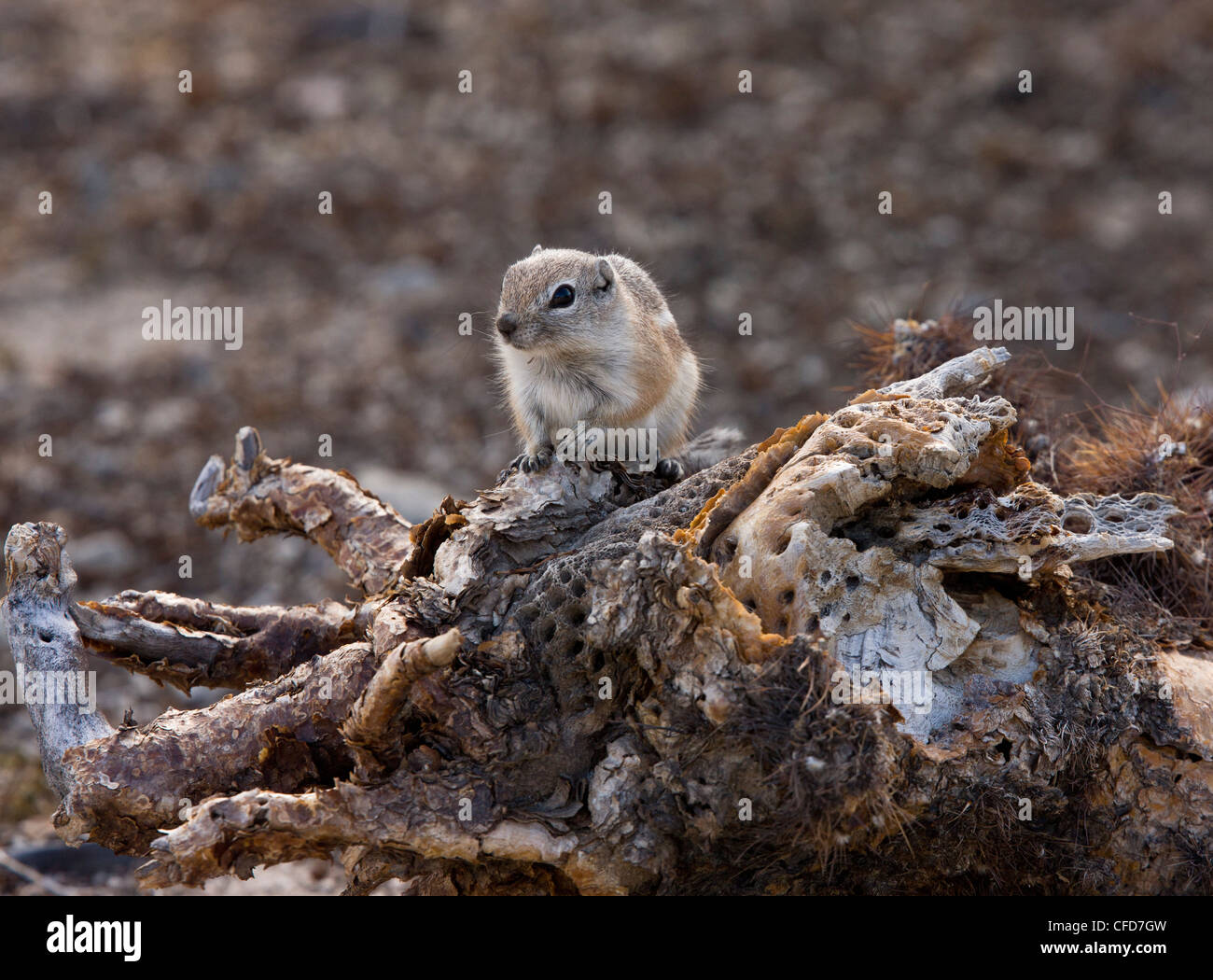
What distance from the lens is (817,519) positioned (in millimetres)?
4488

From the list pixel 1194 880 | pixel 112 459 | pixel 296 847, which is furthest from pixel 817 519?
pixel 112 459

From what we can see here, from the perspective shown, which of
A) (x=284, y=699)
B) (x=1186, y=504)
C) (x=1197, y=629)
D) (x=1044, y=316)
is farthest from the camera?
(x=1044, y=316)

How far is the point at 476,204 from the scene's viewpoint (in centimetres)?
1456

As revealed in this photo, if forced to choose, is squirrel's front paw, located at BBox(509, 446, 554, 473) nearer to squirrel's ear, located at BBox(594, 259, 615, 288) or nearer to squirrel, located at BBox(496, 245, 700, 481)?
squirrel, located at BBox(496, 245, 700, 481)

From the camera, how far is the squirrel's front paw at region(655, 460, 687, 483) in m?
6.16

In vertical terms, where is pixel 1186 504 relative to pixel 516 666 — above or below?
above

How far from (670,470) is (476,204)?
932cm

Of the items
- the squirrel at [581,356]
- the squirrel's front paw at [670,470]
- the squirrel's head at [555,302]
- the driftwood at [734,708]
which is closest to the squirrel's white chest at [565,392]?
the squirrel at [581,356]

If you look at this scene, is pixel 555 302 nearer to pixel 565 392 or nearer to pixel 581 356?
pixel 581 356

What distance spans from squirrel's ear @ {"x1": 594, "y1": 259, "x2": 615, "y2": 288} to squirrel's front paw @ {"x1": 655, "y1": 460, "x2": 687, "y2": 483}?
1.31m

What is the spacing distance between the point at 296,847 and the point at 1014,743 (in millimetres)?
2707

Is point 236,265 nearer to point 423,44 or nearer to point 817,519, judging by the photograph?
point 423,44

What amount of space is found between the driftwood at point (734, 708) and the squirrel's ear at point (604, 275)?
2.21 m

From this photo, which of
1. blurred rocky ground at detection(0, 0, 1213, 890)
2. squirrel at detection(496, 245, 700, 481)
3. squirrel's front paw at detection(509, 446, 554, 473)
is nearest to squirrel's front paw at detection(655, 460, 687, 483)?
squirrel at detection(496, 245, 700, 481)
